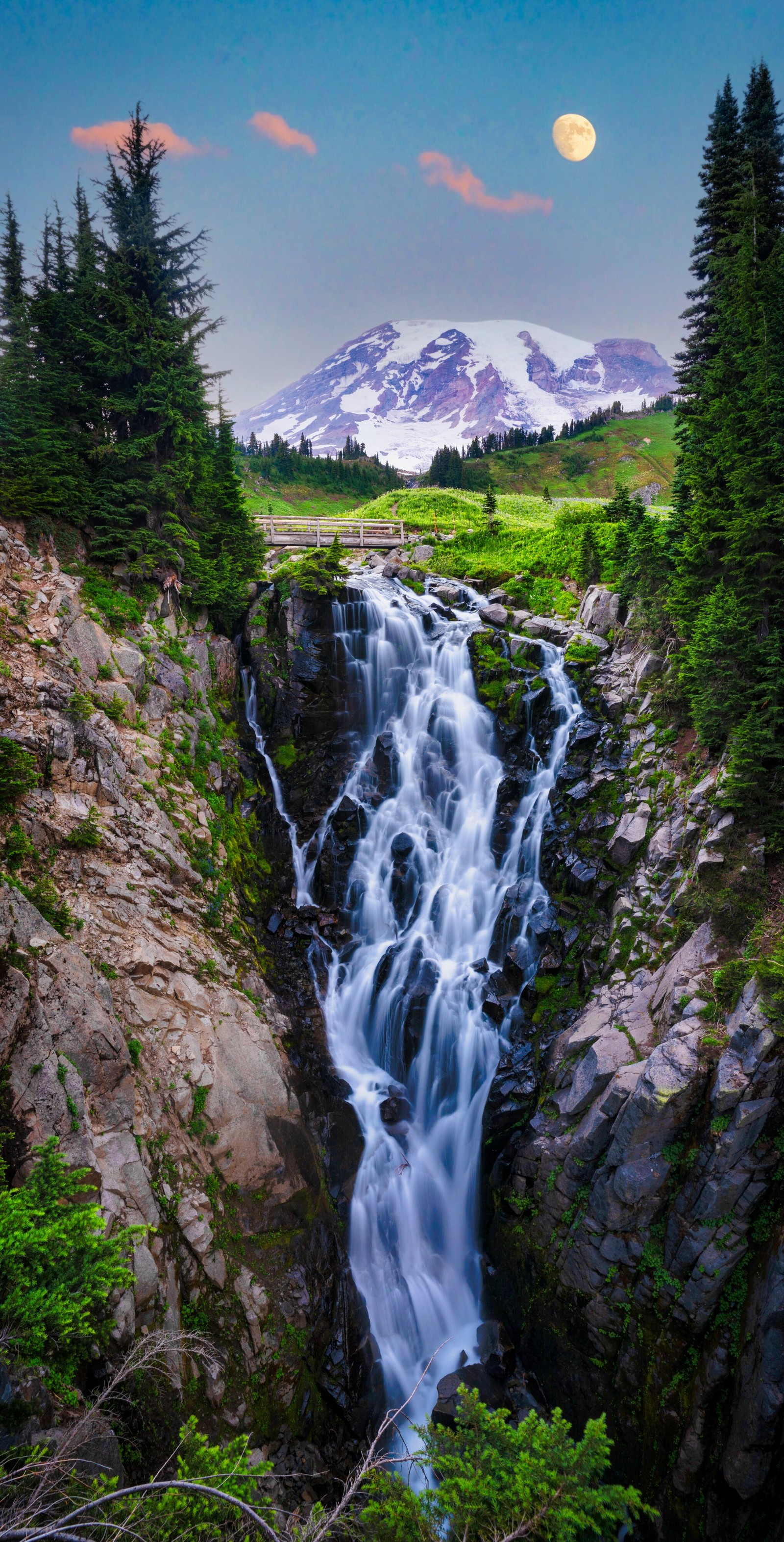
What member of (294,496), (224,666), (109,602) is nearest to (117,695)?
(109,602)

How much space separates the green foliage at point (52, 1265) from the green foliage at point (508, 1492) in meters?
3.42

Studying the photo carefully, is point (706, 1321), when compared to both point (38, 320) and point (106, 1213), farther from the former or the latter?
point (38, 320)

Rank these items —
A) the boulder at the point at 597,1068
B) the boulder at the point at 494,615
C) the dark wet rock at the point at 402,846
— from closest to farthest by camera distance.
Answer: the boulder at the point at 597,1068
the dark wet rock at the point at 402,846
the boulder at the point at 494,615

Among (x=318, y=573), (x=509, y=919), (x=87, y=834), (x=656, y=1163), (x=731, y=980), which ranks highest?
(x=318, y=573)

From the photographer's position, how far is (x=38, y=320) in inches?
669

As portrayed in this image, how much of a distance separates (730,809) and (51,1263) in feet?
Result: 41.6

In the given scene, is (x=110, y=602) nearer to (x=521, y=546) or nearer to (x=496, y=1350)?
(x=496, y=1350)

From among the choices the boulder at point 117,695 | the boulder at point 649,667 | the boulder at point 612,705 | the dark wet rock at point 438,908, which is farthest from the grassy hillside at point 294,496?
the dark wet rock at point 438,908

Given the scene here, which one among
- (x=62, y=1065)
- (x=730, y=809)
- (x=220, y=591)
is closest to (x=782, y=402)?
(x=730, y=809)

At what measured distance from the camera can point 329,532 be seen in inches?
1254

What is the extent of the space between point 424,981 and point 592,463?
73.7 meters

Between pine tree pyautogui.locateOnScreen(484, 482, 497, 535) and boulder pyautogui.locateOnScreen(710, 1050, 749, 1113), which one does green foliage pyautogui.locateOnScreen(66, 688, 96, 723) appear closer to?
boulder pyautogui.locateOnScreen(710, 1050, 749, 1113)

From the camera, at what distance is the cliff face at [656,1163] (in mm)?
9508

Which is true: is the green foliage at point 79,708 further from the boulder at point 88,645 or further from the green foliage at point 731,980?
the green foliage at point 731,980
